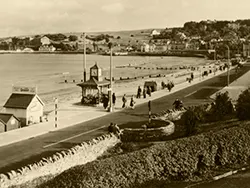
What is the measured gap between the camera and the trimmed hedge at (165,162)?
46.1ft

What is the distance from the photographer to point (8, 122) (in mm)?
23562

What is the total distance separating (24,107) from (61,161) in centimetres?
953

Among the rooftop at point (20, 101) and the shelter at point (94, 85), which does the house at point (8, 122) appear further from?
the shelter at point (94, 85)

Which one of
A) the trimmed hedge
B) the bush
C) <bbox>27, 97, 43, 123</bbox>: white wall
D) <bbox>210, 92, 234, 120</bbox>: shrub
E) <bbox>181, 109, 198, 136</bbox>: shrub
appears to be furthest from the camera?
<bbox>210, 92, 234, 120</bbox>: shrub

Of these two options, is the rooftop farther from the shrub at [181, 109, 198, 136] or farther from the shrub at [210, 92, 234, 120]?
the shrub at [210, 92, 234, 120]

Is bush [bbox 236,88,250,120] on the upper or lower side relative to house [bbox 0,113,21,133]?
upper

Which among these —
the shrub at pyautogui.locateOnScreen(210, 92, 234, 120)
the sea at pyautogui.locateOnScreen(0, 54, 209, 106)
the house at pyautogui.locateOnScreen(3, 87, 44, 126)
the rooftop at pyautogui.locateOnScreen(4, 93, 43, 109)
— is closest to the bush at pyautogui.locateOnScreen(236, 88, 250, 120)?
the shrub at pyautogui.locateOnScreen(210, 92, 234, 120)

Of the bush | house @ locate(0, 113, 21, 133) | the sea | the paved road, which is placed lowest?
the sea

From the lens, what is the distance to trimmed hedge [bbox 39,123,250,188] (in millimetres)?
14062

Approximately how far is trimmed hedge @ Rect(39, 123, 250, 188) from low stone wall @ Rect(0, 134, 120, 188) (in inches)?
38.9

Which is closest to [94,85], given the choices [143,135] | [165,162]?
[143,135]

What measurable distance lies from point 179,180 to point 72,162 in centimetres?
425

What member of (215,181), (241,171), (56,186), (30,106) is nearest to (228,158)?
(241,171)

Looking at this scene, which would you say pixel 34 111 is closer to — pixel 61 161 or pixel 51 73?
pixel 61 161
